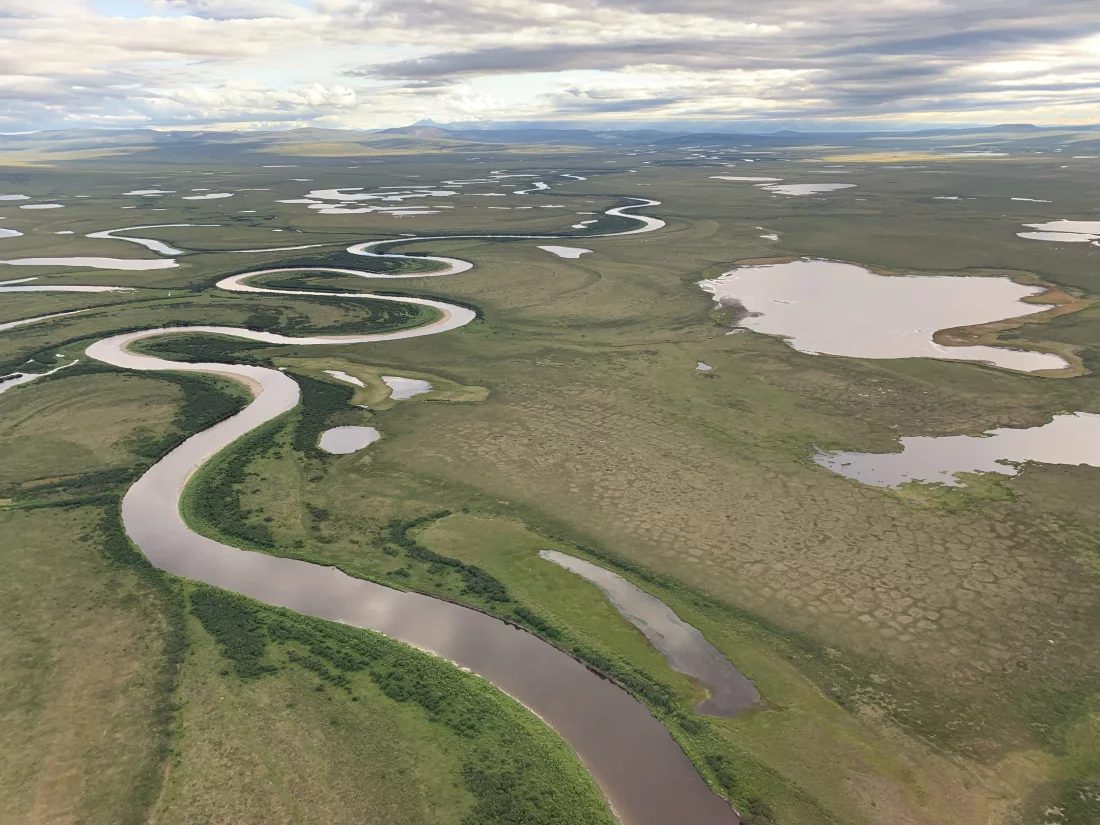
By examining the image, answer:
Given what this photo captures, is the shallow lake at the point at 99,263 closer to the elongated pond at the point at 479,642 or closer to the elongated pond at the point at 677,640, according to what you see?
the elongated pond at the point at 479,642

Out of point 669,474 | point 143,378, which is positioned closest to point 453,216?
point 143,378

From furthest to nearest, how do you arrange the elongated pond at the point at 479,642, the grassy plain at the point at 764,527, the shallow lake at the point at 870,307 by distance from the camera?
the shallow lake at the point at 870,307 → the grassy plain at the point at 764,527 → the elongated pond at the point at 479,642

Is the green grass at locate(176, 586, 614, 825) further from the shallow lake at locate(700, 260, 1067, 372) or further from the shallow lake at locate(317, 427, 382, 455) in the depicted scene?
the shallow lake at locate(700, 260, 1067, 372)

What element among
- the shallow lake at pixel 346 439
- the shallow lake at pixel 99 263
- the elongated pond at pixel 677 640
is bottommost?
the shallow lake at pixel 99 263

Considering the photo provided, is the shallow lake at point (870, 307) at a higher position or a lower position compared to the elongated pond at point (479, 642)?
lower

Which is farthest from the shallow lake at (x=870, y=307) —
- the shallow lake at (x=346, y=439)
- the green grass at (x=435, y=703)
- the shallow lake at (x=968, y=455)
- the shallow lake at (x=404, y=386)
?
the green grass at (x=435, y=703)

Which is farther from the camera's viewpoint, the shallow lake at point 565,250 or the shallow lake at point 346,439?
the shallow lake at point 565,250

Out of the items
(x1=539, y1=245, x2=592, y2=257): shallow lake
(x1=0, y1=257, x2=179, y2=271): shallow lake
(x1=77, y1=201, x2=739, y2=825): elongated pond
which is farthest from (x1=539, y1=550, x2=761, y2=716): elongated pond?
(x1=0, y1=257, x2=179, y2=271): shallow lake
